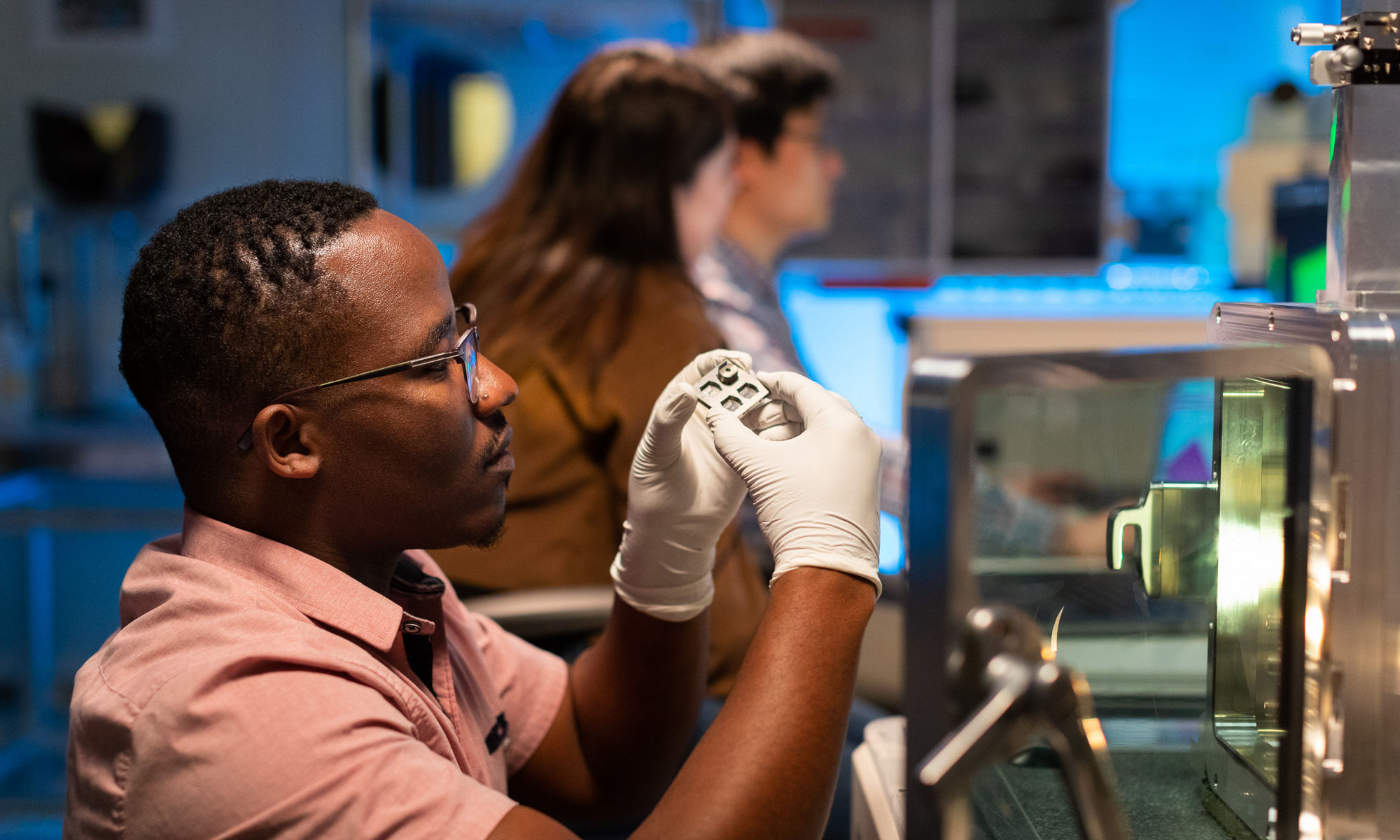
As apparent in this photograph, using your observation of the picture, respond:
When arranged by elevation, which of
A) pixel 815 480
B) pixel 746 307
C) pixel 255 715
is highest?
pixel 746 307

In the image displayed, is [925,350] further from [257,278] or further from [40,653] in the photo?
[40,653]

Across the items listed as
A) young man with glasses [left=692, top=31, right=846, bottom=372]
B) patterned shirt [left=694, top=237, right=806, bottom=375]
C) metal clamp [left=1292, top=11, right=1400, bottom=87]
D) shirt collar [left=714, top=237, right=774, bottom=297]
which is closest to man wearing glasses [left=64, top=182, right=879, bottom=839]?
metal clamp [left=1292, top=11, right=1400, bottom=87]

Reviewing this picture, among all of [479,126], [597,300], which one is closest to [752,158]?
[597,300]

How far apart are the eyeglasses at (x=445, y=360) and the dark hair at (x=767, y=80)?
152 cm

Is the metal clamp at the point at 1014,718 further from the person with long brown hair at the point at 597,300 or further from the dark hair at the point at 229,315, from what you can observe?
the person with long brown hair at the point at 597,300

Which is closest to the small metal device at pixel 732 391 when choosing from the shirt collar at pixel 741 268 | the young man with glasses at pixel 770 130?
the shirt collar at pixel 741 268

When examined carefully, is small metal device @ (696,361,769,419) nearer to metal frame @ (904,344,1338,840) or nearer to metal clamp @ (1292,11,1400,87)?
metal frame @ (904,344,1338,840)

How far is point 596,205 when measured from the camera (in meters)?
1.62

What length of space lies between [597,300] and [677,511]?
69cm

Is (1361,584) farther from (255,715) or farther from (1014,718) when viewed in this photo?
(255,715)

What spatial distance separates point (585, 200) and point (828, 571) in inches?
39.7

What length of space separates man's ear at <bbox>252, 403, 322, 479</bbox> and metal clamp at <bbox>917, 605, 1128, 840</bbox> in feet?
1.45

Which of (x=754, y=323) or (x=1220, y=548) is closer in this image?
(x=1220, y=548)

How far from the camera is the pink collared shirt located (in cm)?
64
